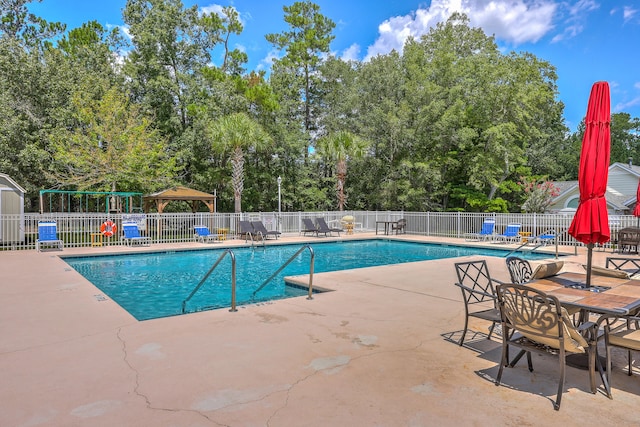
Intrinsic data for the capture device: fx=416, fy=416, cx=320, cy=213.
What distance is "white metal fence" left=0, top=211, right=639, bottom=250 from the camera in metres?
15.1

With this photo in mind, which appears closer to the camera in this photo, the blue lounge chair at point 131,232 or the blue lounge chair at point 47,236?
the blue lounge chair at point 47,236

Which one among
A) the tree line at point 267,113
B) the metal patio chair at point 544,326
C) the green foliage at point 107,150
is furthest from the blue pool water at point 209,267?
the tree line at point 267,113

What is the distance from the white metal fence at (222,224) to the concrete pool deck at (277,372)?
33.8ft

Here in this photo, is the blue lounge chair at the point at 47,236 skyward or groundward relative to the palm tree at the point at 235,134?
groundward

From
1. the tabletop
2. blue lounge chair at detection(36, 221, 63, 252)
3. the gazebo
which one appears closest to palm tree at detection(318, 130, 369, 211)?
the gazebo

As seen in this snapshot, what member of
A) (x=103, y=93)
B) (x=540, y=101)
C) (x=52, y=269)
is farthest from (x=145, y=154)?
(x=540, y=101)

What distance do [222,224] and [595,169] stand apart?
1737 cm

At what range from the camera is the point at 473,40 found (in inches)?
1268

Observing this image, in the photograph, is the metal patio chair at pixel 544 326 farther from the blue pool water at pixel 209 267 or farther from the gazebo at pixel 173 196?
the gazebo at pixel 173 196

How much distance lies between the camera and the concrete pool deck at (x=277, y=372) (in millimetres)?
2990

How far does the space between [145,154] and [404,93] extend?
696 inches

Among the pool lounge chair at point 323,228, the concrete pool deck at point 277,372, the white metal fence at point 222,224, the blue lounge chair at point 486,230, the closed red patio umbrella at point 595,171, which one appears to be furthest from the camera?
the pool lounge chair at point 323,228

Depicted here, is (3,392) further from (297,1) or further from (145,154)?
(297,1)

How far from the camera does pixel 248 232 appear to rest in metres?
18.0
